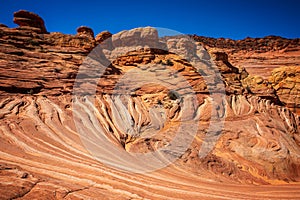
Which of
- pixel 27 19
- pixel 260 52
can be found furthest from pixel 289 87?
pixel 260 52

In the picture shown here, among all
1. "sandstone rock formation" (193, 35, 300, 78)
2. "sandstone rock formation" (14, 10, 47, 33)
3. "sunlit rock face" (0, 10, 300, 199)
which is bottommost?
"sunlit rock face" (0, 10, 300, 199)

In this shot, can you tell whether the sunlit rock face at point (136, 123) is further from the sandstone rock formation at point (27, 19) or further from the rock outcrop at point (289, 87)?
the sandstone rock formation at point (27, 19)

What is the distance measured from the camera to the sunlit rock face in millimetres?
6285

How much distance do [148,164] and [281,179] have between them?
5874 millimetres

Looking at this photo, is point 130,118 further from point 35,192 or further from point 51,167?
point 35,192

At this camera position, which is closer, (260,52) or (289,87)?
(289,87)

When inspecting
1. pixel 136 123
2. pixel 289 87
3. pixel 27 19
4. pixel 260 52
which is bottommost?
pixel 136 123

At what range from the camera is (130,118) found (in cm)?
1276

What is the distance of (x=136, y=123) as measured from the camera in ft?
41.7

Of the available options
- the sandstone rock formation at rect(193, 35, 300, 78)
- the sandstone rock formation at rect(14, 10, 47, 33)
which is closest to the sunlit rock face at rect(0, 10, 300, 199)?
the sandstone rock formation at rect(14, 10, 47, 33)

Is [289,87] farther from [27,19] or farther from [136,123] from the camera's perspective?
[27,19]

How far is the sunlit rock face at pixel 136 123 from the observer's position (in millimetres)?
6285

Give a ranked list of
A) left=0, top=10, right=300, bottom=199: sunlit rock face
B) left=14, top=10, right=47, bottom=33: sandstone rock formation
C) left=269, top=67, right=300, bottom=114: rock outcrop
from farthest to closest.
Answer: left=269, top=67, right=300, bottom=114: rock outcrop, left=14, top=10, right=47, bottom=33: sandstone rock formation, left=0, top=10, right=300, bottom=199: sunlit rock face

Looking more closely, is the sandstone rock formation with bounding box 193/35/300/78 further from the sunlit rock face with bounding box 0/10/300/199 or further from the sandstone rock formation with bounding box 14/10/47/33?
the sandstone rock formation with bounding box 14/10/47/33
